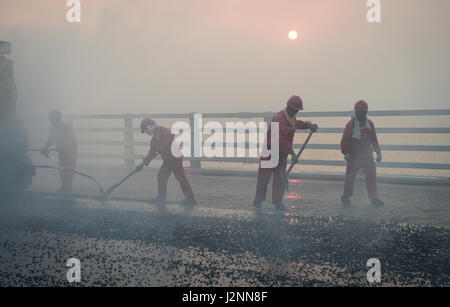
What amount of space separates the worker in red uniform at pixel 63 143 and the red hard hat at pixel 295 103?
4.78m

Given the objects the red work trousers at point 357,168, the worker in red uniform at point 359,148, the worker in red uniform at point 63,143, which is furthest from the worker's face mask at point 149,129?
the red work trousers at point 357,168

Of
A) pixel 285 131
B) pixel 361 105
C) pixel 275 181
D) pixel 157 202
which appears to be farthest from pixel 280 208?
pixel 361 105

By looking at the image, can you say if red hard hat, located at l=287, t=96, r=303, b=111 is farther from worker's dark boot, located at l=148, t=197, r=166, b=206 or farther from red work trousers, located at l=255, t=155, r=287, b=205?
worker's dark boot, located at l=148, t=197, r=166, b=206

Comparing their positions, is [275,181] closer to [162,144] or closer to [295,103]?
[295,103]

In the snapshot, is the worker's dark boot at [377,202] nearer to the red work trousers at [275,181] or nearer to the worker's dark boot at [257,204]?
the red work trousers at [275,181]

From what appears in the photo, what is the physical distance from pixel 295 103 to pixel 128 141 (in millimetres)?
7604

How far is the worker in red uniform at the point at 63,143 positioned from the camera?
870 centimetres

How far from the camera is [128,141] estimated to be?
1294 centimetres

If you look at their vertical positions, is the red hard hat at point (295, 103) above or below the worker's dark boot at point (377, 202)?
above

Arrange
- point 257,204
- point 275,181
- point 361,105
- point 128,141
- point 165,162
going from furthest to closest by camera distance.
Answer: point 128,141, point 165,162, point 361,105, point 257,204, point 275,181

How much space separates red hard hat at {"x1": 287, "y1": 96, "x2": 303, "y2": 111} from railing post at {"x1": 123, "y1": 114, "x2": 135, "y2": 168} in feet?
24.4

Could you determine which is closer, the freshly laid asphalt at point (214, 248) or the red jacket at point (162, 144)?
the freshly laid asphalt at point (214, 248)
